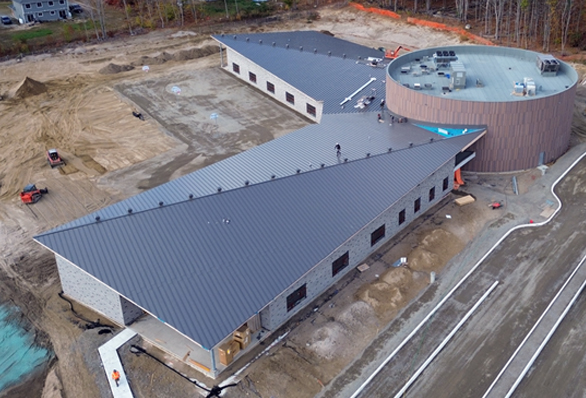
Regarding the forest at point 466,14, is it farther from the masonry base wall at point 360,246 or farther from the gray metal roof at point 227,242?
the gray metal roof at point 227,242

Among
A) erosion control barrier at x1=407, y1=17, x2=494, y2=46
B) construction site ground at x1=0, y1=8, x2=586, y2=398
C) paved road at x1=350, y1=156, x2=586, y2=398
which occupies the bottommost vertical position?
paved road at x1=350, y1=156, x2=586, y2=398

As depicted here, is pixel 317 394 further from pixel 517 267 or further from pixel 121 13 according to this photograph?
pixel 121 13

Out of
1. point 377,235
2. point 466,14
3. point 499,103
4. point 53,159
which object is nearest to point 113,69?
point 53,159

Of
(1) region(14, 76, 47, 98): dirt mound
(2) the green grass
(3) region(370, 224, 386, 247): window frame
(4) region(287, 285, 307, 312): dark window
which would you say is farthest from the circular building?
Result: (2) the green grass

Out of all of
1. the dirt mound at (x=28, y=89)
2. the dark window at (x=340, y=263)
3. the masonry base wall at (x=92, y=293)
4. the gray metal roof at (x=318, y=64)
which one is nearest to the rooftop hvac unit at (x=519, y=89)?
the gray metal roof at (x=318, y=64)

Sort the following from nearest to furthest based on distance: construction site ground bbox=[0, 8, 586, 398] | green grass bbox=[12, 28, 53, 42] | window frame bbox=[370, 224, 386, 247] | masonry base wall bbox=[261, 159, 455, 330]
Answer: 1. construction site ground bbox=[0, 8, 586, 398]
2. masonry base wall bbox=[261, 159, 455, 330]
3. window frame bbox=[370, 224, 386, 247]
4. green grass bbox=[12, 28, 53, 42]

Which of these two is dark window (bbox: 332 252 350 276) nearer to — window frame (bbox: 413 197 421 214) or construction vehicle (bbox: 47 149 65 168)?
window frame (bbox: 413 197 421 214)

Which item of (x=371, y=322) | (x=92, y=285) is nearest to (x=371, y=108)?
(x=371, y=322)
